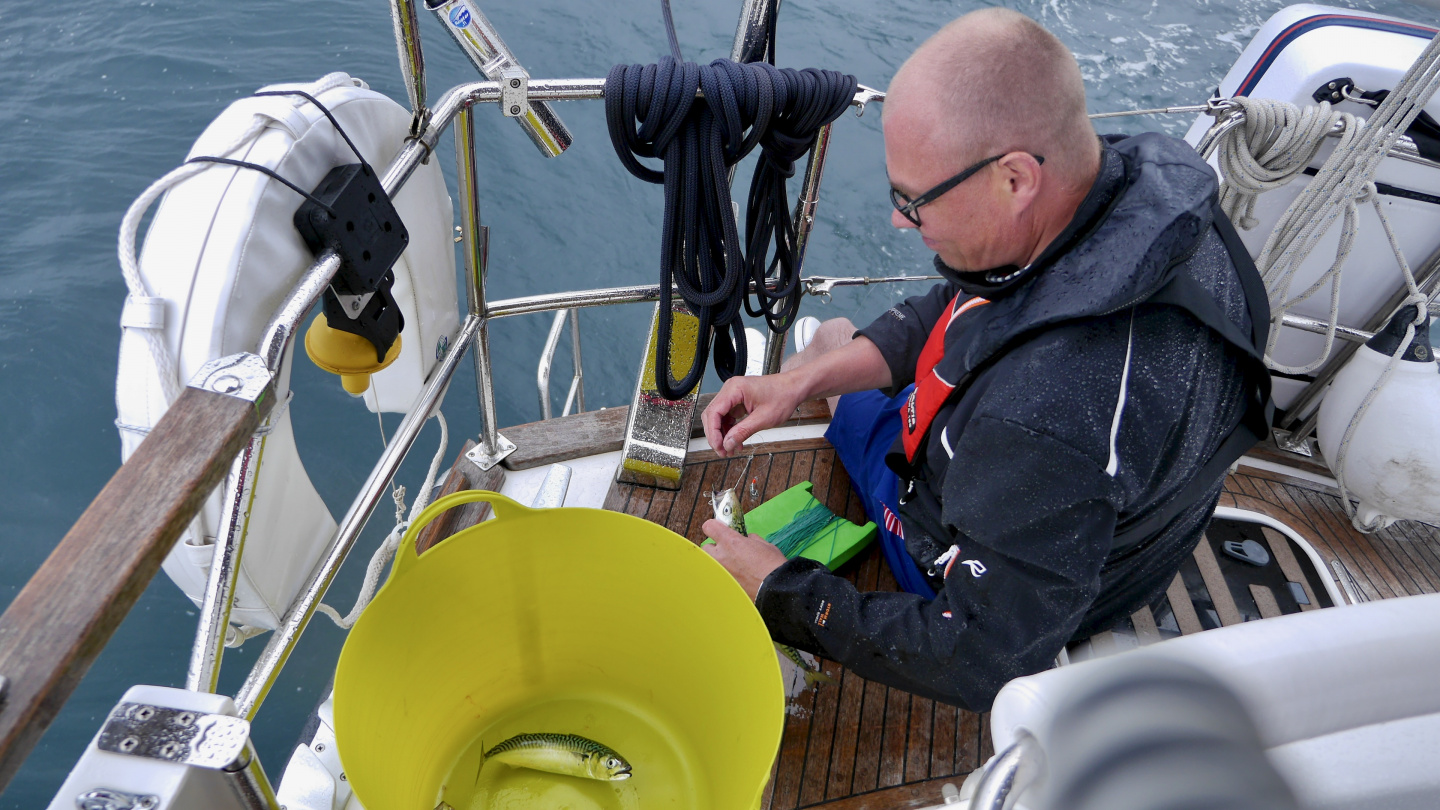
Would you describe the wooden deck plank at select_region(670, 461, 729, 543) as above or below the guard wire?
below

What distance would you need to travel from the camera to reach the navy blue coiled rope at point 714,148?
56.3 inches

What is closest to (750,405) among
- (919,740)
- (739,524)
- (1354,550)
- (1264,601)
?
(739,524)

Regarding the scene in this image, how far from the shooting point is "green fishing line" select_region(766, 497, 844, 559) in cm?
181

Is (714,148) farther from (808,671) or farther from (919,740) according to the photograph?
(919,740)

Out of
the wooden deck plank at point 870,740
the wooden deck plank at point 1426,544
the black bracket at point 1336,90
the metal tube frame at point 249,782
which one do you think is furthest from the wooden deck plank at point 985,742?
the black bracket at point 1336,90

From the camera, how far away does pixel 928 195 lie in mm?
1238

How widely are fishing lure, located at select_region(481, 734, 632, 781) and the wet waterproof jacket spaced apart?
46cm

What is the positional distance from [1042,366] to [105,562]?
107 cm

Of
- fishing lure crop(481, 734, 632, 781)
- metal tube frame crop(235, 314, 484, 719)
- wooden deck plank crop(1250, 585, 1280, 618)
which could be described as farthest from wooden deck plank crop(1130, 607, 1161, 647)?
metal tube frame crop(235, 314, 484, 719)

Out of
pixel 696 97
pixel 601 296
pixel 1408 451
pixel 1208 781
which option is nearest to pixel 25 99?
pixel 601 296

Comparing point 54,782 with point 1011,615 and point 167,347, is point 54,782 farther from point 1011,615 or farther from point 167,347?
point 1011,615

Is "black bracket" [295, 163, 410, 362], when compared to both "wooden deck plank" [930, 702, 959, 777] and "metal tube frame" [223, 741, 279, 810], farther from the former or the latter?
"wooden deck plank" [930, 702, 959, 777]

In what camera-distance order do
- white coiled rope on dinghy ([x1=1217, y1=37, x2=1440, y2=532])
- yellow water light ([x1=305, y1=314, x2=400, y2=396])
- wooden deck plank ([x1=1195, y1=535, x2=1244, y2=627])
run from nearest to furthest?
yellow water light ([x1=305, y1=314, x2=400, y2=396])
white coiled rope on dinghy ([x1=1217, y1=37, x2=1440, y2=532])
wooden deck plank ([x1=1195, y1=535, x2=1244, y2=627])

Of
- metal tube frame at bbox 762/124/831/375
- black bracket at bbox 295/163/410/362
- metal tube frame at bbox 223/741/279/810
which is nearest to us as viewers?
metal tube frame at bbox 223/741/279/810
